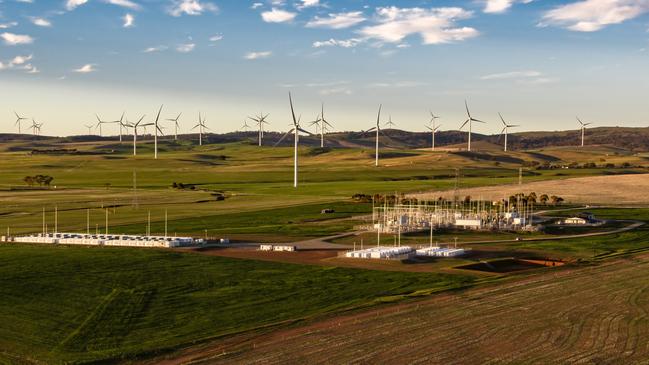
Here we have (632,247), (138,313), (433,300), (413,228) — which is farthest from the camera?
(413,228)

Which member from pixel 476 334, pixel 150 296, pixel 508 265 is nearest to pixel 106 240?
pixel 150 296

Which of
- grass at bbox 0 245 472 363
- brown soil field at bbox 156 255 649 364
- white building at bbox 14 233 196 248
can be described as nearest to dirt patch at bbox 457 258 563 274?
grass at bbox 0 245 472 363

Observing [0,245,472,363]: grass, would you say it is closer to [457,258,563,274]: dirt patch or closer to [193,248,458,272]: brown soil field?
[193,248,458,272]: brown soil field

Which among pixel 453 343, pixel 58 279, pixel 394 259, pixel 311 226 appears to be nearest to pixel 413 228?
pixel 311 226

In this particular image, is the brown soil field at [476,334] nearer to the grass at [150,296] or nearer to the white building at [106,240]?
the grass at [150,296]

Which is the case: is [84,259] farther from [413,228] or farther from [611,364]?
[611,364]

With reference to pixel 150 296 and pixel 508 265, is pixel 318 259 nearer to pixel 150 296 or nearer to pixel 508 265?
pixel 508 265
